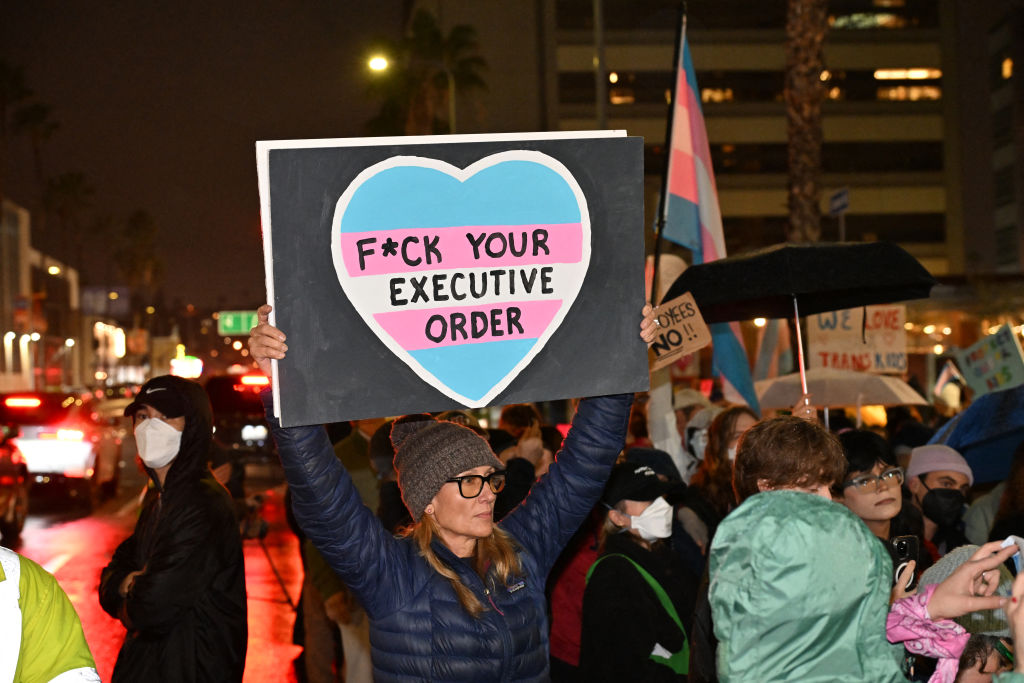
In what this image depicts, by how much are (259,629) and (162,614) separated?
6140 mm

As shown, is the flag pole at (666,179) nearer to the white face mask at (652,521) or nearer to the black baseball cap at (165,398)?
the white face mask at (652,521)

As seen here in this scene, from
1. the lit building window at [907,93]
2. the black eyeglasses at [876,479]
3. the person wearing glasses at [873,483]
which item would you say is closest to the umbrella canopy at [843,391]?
the person wearing glasses at [873,483]

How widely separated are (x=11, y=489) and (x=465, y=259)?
1299 centimetres

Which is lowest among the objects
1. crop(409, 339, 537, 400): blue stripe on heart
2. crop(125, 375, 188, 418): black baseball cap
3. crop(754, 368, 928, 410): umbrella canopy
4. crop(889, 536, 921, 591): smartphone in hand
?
crop(889, 536, 921, 591): smartphone in hand

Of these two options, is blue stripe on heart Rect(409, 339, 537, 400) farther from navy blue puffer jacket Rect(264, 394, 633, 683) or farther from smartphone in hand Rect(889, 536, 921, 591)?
smartphone in hand Rect(889, 536, 921, 591)

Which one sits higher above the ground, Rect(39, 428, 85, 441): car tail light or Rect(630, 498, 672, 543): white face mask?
Rect(630, 498, 672, 543): white face mask

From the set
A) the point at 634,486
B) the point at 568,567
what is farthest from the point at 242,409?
the point at 634,486

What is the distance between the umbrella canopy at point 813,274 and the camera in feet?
19.7

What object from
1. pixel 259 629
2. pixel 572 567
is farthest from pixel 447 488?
pixel 259 629

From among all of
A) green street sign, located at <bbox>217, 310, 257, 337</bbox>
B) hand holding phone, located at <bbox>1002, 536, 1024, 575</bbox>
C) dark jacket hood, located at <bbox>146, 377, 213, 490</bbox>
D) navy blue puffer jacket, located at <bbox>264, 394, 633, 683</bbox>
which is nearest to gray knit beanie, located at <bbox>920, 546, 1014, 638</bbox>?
hand holding phone, located at <bbox>1002, 536, 1024, 575</bbox>

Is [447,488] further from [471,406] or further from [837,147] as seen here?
[837,147]

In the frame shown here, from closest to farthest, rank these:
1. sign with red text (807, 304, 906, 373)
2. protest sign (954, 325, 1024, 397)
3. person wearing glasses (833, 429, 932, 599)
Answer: person wearing glasses (833, 429, 932, 599) → protest sign (954, 325, 1024, 397) → sign with red text (807, 304, 906, 373)

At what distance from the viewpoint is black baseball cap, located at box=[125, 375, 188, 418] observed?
484 cm

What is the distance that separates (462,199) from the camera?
11.7ft
